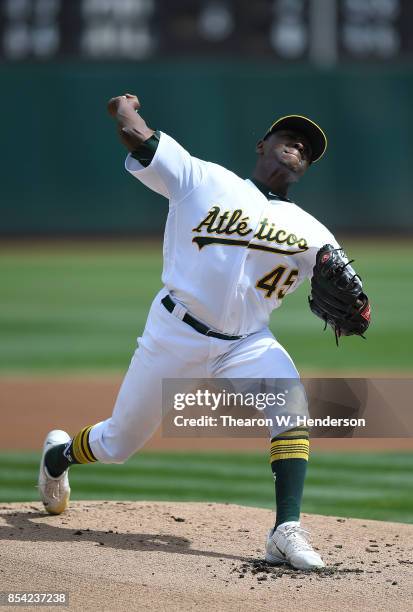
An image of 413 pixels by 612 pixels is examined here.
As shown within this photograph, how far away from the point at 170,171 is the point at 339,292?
822 millimetres

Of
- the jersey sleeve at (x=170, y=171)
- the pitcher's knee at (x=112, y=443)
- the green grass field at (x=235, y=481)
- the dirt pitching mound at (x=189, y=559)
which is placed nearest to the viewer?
the dirt pitching mound at (x=189, y=559)

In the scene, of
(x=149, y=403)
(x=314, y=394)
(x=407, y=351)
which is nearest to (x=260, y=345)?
(x=149, y=403)

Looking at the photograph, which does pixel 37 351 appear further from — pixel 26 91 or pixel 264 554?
pixel 26 91

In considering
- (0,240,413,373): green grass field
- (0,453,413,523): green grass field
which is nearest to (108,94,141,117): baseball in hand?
(0,453,413,523): green grass field

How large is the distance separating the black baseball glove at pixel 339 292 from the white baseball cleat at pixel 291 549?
85cm

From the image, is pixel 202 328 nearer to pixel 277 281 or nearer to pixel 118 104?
pixel 277 281

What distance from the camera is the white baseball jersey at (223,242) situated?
14.8 ft

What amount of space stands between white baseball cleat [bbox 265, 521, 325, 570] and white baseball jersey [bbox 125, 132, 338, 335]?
808mm

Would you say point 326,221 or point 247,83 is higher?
point 247,83

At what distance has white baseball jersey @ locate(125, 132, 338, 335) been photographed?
14.8 feet

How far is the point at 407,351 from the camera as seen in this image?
10.9 meters

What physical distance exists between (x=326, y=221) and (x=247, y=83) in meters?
2.73

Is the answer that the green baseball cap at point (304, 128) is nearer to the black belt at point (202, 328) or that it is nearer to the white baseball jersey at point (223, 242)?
the white baseball jersey at point (223, 242)

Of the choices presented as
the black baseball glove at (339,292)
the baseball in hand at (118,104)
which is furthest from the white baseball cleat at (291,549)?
the baseball in hand at (118,104)
